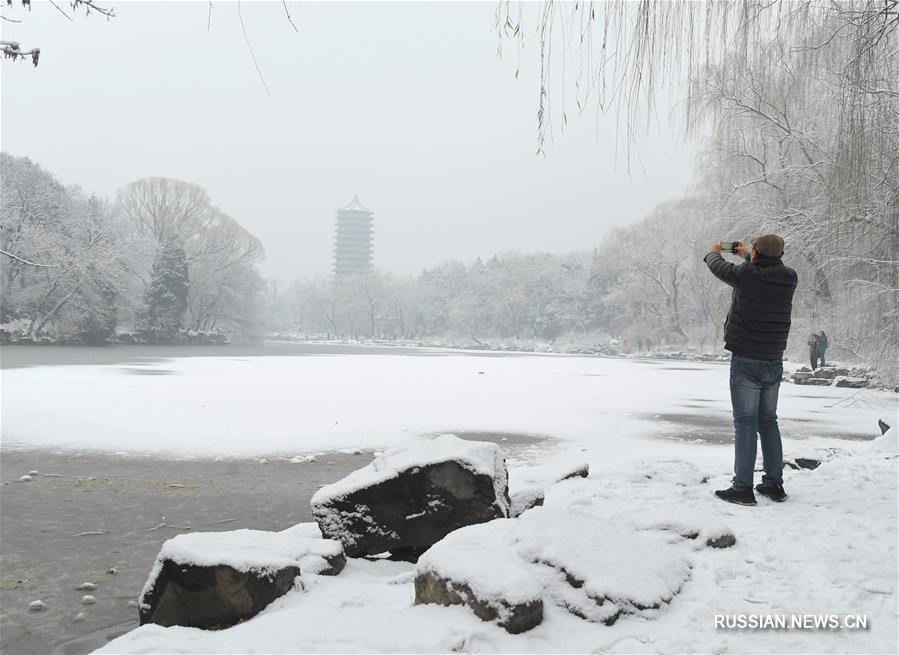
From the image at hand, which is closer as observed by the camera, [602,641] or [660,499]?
[602,641]

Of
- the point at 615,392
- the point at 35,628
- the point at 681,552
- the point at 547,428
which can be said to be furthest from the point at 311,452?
the point at 615,392

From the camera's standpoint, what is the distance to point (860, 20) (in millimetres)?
3902

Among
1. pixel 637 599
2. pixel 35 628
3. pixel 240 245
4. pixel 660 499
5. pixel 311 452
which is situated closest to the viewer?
pixel 637 599

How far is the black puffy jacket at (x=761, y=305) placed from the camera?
426cm

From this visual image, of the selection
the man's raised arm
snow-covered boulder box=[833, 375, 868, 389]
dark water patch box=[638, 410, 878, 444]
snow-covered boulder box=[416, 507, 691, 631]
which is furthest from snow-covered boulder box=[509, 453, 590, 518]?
snow-covered boulder box=[833, 375, 868, 389]

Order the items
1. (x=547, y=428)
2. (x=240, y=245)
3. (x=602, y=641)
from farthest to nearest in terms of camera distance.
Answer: (x=240, y=245) < (x=547, y=428) < (x=602, y=641)

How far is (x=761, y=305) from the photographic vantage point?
429 centimetres

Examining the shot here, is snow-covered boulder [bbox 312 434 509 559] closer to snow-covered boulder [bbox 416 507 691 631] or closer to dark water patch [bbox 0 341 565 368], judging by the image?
snow-covered boulder [bbox 416 507 691 631]

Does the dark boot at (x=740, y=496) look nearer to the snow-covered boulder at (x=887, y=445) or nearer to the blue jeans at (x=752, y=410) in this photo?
the blue jeans at (x=752, y=410)

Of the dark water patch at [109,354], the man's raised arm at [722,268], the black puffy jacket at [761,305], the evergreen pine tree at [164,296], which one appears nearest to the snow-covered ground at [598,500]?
the black puffy jacket at [761,305]

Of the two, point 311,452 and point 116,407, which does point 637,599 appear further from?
point 116,407

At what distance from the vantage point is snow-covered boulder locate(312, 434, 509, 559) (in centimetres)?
413

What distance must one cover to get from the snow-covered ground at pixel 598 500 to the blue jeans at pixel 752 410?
11.5 inches

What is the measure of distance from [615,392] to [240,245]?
47.8 meters
